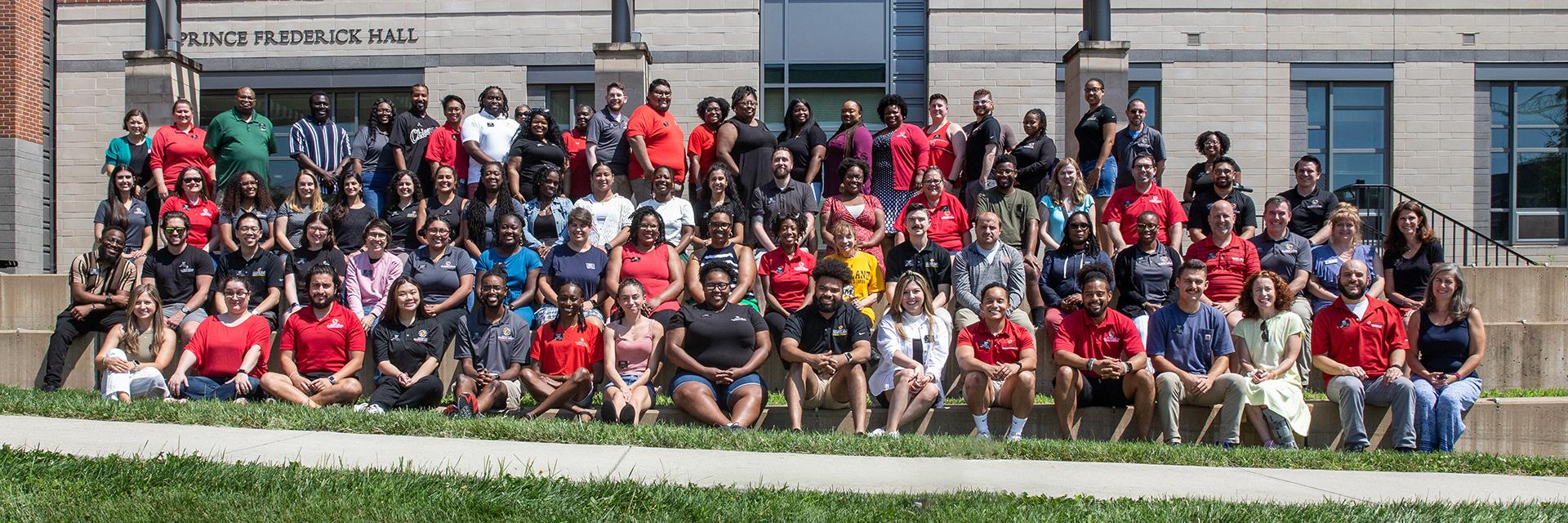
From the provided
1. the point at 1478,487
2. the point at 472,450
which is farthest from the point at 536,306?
the point at 1478,487

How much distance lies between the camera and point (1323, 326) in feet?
30.7

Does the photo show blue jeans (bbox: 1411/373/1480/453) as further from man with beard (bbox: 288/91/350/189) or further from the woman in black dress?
man with beard (bbox: 288/91/350/189)

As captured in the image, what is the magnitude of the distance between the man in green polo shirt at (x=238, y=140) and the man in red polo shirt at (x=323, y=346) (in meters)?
4.08

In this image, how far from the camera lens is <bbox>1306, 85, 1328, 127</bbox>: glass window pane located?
61.2 ft

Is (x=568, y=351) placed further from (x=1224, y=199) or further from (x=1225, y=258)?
(x=1224, y=199)

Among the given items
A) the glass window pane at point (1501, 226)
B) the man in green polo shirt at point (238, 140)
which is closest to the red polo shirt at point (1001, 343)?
the man in green polo shirt at point (238, 140)

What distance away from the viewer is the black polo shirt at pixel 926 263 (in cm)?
1047

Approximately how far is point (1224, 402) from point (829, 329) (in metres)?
2.92

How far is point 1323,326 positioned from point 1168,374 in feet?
4.64

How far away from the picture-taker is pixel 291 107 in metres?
19.7

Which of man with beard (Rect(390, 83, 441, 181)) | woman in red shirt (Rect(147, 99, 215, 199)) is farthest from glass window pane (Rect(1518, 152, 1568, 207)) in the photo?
woman in red shirt (Rect(147, 99, 215, 199))

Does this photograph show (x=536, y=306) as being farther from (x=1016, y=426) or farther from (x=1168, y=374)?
(x=1168, y=374)

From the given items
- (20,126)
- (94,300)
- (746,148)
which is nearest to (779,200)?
(746,148)

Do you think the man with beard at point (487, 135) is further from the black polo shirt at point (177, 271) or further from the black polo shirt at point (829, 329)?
the black polo shirt at point (829, 329)
